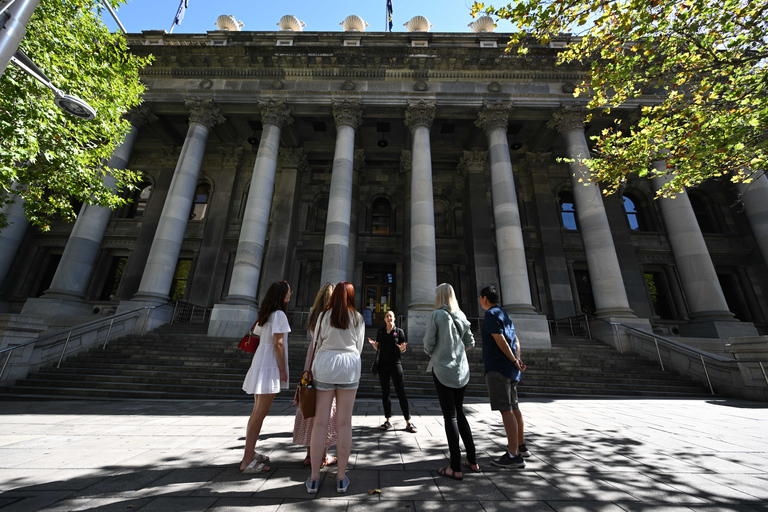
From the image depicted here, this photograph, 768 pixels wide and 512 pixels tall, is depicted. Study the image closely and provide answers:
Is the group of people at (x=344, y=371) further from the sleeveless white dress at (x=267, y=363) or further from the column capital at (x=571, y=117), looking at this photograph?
the column capital at (x=571, y=117)

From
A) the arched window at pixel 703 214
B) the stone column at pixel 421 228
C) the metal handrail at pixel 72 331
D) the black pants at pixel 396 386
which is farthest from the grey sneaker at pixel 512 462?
the arched window at pixel 703 214

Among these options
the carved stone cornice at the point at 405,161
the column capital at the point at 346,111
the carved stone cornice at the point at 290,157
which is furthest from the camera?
the carved stone cornice at the point at 290,157

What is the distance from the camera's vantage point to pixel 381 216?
69.8 ft

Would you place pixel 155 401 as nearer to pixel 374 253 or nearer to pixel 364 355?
pixel 364 355

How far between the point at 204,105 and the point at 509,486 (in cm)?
1909

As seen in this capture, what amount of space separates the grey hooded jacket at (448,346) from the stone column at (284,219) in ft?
49.7

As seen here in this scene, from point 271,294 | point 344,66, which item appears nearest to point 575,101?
point 344,66

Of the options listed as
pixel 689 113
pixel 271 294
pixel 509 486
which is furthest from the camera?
pixel 689 113

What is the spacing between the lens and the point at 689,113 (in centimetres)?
693

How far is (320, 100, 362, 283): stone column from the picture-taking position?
1306 cm

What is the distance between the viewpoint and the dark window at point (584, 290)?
58.1ft

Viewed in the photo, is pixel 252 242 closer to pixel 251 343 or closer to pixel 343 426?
pixel 251 343

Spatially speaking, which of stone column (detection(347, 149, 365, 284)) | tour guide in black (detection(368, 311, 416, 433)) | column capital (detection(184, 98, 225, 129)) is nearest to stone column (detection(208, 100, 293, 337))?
column capital (detection(184, 98, 225, 129))

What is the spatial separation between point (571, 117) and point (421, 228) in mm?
9405
